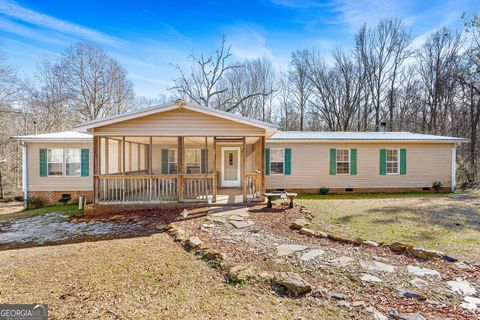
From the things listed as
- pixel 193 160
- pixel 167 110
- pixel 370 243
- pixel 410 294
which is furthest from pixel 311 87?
pixel 410 294

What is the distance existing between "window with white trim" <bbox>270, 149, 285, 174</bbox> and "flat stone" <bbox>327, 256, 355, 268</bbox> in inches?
327

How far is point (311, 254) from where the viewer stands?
470 cm

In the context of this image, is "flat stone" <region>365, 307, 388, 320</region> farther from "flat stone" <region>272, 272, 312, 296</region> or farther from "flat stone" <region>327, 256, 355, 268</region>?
"flat stone" <region>327, 256, 355, 268</region>

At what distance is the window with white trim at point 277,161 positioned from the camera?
12.8 m

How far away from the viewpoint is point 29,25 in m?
11.7

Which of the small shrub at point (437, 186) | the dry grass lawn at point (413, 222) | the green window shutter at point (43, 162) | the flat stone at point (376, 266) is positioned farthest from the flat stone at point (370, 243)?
the green window shutter at point (43, 162)

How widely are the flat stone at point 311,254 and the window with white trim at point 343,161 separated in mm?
8848

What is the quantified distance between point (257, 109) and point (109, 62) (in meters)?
15.2

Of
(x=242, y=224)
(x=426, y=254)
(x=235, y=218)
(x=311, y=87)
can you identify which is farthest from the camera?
(x=311, y=87)

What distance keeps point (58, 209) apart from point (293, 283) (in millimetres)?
10898

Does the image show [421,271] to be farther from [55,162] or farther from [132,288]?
[55,162]

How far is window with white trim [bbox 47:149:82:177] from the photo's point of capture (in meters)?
12.0

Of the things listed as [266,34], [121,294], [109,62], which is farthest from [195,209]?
[109,62]

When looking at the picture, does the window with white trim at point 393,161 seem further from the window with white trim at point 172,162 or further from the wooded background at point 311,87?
→ the window with white trim at point 172,162
